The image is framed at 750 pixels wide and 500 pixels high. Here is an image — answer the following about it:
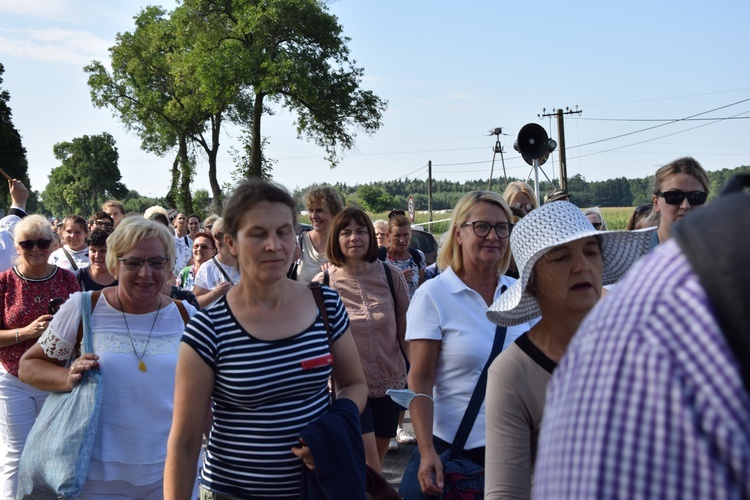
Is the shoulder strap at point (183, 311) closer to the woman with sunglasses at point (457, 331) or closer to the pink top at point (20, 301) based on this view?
the woman with sunglasses at point (457, 331)

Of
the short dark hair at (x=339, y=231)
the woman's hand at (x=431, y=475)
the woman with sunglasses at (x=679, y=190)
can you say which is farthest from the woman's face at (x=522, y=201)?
the woman's hand at (x=431, y=475)

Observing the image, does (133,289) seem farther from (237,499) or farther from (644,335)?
(644,335)

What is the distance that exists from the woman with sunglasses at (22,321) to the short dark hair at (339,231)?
6.08 feet

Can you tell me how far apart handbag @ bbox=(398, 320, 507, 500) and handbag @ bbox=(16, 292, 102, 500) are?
4.54 ft

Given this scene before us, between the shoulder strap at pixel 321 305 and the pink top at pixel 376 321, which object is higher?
the shoulder strap at pixel 321 305

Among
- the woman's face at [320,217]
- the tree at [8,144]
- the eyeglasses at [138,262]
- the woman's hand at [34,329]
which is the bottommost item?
the woman's hand at [34,329]

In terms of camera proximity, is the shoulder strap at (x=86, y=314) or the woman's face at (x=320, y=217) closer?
the shoulder strap at (x=86, y=314)

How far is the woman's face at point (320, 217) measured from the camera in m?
6.40

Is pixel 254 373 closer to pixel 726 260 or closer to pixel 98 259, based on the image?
pixel 726 260

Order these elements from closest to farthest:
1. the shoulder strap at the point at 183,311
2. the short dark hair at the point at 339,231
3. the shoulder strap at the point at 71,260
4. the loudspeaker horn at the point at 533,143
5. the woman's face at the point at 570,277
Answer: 1. the woman's face at the point at 570,277
2. the shoulder strap at the point at 183,311
3. the short dark hair at the point at 339,231
4. the shoulder strap at the point at 71,260
5. the loudspeaker horn at the point at 533,143

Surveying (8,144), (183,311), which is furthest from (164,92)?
(183,311)

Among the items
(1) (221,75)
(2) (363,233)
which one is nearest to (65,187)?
(1) (221,75)

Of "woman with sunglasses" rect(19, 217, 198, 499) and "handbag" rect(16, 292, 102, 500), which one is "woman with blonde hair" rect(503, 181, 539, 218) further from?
"handbag" rect(16, 292, 102, 500)

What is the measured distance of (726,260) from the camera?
68cm
